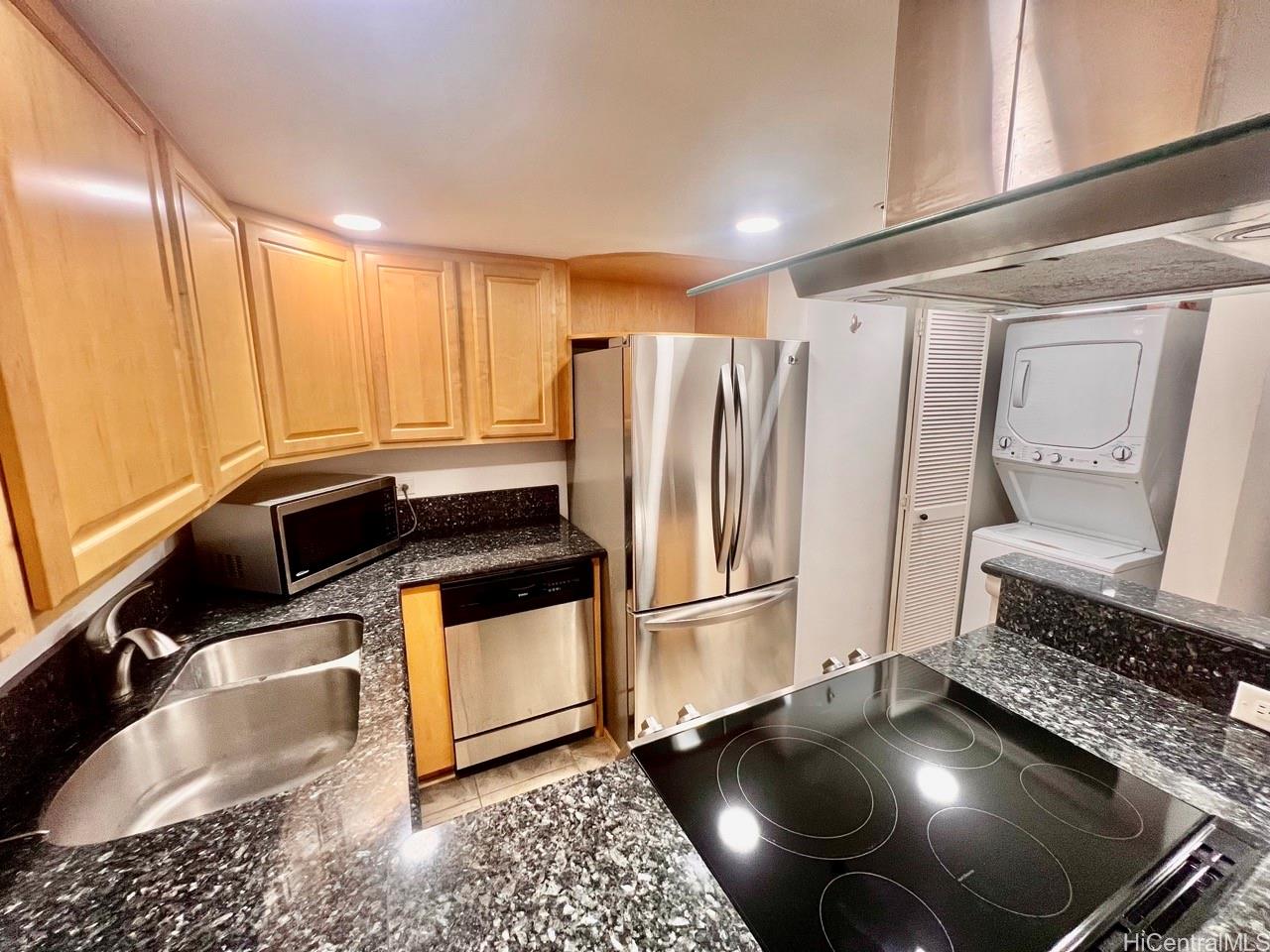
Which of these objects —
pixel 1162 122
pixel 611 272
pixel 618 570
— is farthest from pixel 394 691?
pixel 611 272

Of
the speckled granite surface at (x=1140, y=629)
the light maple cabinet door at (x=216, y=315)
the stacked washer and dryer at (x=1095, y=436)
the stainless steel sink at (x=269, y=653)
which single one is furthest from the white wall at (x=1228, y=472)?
the light maple cabinet door at (x=216, y=315)

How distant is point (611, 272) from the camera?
239 centimetres

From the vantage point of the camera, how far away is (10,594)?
51 cm

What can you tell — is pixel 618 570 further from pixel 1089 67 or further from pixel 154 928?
pixel 1089 67

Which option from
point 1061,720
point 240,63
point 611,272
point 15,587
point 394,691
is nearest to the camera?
point 15,587

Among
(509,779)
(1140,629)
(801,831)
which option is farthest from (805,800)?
(509,779)

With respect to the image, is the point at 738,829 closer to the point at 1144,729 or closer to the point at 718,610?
the point at 1144,729

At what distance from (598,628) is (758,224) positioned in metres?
1.79

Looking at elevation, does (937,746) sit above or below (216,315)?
below

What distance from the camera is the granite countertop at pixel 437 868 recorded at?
0.60 metres

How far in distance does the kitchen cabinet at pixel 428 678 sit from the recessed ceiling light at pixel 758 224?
5.84ft

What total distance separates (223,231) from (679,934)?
6.03 feet

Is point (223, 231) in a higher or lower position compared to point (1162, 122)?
higher

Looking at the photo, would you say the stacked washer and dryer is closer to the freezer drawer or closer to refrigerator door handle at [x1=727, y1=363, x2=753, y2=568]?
the freezer drawer
